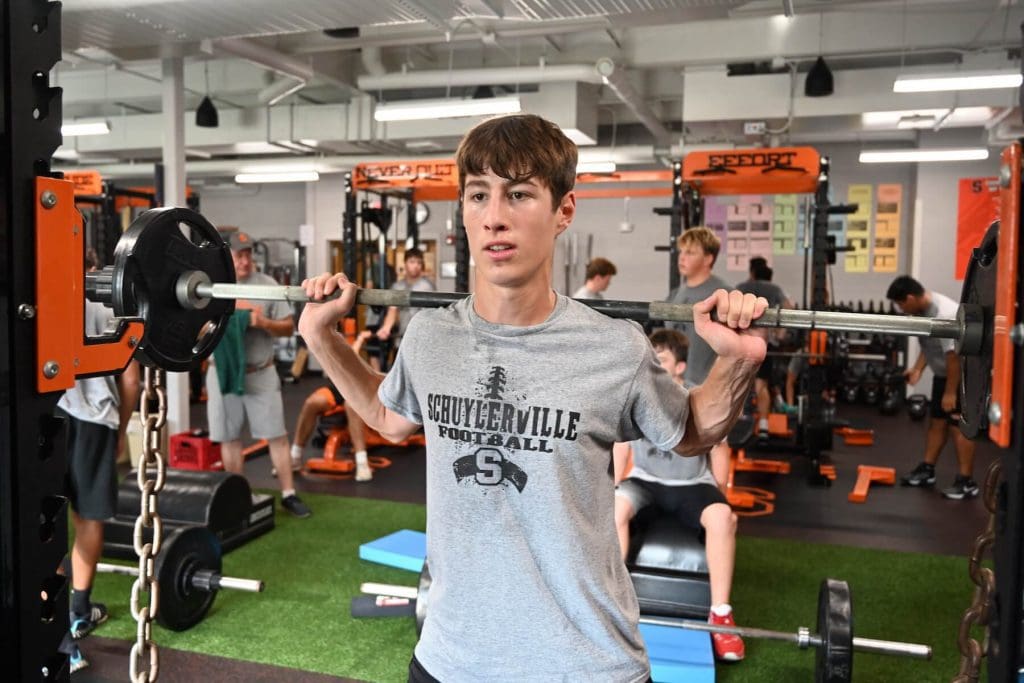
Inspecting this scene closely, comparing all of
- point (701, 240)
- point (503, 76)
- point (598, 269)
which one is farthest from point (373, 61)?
point (701, 240)

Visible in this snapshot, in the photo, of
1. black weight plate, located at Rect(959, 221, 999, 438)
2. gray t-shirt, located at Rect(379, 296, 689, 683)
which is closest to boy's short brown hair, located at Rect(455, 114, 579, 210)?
gray t-shirt, located at Rect(379, 296, 689, 683)

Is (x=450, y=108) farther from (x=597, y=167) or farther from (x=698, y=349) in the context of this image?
(x=698, y=349)

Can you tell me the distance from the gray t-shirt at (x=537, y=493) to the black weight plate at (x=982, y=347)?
37 cm

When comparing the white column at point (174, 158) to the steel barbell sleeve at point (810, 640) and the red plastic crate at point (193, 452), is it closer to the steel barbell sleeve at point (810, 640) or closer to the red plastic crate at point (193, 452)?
the red plastic crate at point (193, 452)

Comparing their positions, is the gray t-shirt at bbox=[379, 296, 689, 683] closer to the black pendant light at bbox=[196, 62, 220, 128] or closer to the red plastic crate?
the red plastic crate

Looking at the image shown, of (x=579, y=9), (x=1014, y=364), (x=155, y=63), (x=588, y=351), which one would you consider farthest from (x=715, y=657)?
(x=155, y=63)

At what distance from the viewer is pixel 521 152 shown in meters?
1.15

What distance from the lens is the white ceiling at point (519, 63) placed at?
389 centimetres

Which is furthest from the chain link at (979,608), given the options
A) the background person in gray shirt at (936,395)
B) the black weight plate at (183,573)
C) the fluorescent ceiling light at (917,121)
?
the fluorescent ceiling light at (917,121)

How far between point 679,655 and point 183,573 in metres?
1.70

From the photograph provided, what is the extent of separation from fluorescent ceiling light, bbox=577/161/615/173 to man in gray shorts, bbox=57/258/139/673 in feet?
18.3

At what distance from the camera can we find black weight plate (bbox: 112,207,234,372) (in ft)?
4.54

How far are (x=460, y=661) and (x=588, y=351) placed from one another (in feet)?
1.54

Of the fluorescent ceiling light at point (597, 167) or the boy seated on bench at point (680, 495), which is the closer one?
the boy seated on bench at point (680, 495)
